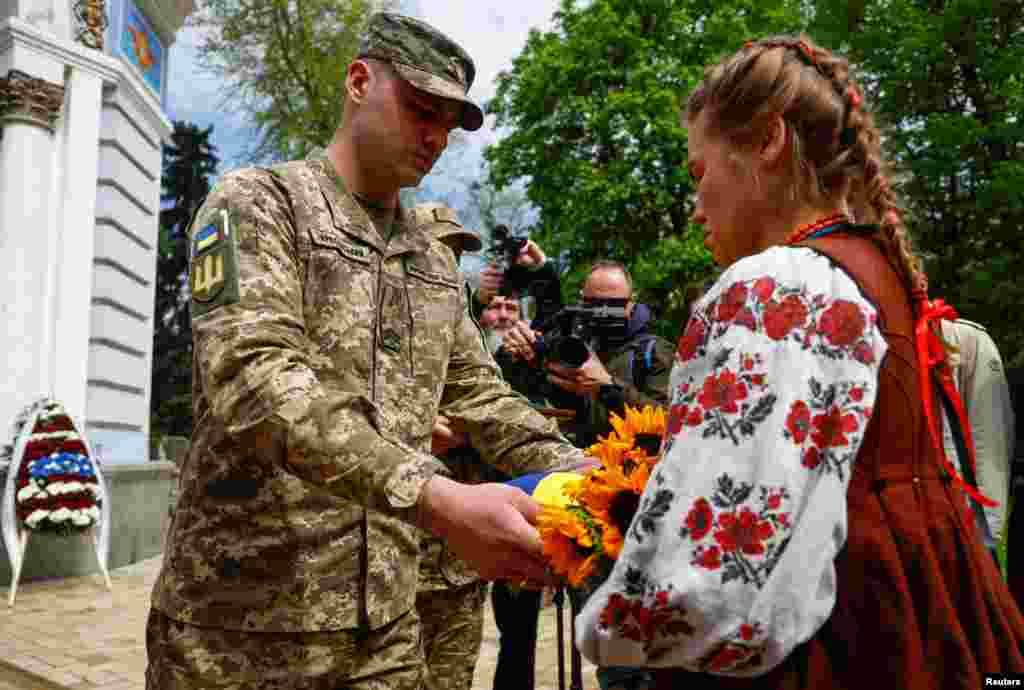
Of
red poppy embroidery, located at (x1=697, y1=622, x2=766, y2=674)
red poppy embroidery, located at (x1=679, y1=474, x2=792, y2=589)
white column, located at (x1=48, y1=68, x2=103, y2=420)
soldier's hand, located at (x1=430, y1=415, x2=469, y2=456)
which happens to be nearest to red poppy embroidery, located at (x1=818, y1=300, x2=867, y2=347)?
red poppy embroidery, located at (x1=679, y1=474, x2=792, y2=589)

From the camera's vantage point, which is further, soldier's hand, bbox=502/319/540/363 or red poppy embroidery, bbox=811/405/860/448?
soldier's hand, bbox=502/319/540/363

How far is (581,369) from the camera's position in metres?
3.87

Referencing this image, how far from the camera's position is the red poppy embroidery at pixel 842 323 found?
122cm

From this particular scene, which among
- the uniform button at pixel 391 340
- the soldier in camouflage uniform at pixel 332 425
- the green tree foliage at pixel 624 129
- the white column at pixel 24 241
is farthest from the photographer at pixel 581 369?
the green tree foliage at pixel 624 129

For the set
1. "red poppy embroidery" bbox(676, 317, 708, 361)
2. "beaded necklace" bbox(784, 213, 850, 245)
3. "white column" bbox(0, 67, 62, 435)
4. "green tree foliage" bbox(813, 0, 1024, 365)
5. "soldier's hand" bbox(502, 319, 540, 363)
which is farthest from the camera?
"green tree foliage" bbox(813, 0, 1024, 365)

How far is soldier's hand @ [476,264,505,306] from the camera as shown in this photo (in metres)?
4.57

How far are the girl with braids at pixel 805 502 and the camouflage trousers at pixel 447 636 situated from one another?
2.12 metres

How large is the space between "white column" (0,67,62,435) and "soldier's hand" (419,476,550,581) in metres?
9.14

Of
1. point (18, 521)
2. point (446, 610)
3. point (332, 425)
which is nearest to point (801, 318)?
point (332, 425)

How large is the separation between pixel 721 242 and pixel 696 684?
26.2 inches

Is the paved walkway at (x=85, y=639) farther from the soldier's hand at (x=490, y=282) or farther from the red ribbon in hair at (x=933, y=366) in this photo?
the red ribbon in hair at (x=933, y=366)

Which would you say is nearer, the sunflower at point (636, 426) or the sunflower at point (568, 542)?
the sunflower at point (568, 542)

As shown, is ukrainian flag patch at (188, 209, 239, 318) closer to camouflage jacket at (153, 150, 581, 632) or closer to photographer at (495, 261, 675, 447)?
camouflage jacket at (153, 150, 581, 632)

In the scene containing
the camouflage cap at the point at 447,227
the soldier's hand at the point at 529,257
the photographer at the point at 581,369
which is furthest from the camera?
the soldier's hand at the point at 529,257
